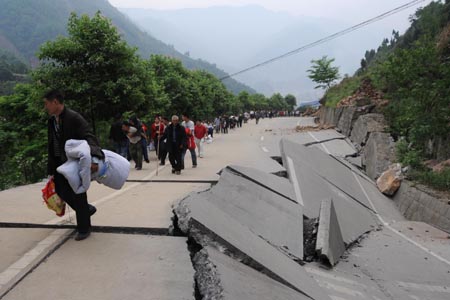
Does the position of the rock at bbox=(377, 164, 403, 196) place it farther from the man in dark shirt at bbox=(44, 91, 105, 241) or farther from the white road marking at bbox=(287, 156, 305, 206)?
the man in dark shirt at bbox=(44, 91, 105, 241)

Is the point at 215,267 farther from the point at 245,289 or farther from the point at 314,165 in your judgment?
the point at 314,165

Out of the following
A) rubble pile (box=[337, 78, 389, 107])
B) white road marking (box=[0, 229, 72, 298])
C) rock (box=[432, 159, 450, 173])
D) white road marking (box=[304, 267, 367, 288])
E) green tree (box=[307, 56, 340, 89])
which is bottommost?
white road marking (box=[304, 267, 367, 288])

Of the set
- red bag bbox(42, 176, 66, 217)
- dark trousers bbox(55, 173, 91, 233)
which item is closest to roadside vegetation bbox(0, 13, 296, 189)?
red bag bbox(42, 176, 66, 217)

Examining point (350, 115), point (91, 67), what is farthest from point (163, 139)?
point (350, 115)

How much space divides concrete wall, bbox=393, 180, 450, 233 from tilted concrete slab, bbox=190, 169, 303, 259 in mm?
4428

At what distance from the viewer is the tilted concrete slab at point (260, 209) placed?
6.05 m

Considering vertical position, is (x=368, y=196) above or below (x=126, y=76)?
below

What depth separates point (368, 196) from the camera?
12852 millimetres

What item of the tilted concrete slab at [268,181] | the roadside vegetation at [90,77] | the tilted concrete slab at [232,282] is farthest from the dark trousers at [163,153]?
the tilted concrete slab at [232,282]

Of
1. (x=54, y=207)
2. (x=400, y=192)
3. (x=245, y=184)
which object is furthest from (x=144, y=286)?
(x=400, y=192)

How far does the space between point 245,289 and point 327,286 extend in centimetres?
196

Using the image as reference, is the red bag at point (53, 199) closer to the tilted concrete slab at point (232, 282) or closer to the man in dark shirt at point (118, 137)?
the tilted concrete slab at point (232, 282)

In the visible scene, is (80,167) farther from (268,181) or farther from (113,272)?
(268,181)

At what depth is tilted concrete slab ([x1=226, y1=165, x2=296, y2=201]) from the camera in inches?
337
